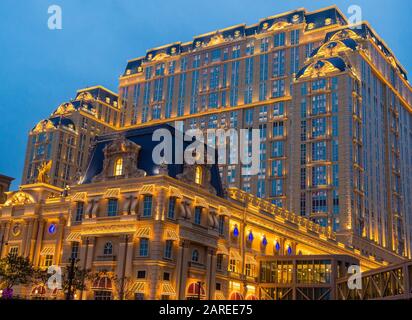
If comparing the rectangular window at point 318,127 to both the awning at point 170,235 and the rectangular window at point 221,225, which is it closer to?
the rectangular window at point 221,225

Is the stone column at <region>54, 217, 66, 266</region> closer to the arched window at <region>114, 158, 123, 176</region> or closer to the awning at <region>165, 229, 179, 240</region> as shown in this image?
the arched window at <region>114, 158, 123, 176</region>

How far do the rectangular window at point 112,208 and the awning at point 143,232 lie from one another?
503cm

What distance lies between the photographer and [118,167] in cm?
7469

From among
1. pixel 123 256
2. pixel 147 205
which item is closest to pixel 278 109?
pixel 147 205

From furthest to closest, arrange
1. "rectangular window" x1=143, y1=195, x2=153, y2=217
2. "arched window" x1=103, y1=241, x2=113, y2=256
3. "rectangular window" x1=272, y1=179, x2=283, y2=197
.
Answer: "rectangular window" x1=272, y1=179, x2=283, y2=197 < "arched window" x1=103, y1=241, x2=113, y2=256 < "rectangular window" x1=143, y1=195, x2=153, y2=217

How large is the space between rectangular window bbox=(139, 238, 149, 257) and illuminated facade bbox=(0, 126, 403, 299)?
0.13m

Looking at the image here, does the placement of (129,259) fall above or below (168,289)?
above

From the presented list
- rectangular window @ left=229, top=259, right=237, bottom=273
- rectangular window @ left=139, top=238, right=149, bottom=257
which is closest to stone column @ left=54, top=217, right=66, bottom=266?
rectangular window @ left=139, top=238, right=149, bottom=257

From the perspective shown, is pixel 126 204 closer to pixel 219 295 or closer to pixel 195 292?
pixel 195 292

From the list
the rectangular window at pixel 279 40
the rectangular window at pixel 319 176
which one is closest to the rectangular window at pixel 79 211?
the rectangular window at pixel 319 176

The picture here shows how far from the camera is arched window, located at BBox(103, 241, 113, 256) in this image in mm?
71588

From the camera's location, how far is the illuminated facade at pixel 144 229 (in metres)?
68.8

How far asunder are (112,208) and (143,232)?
21.9ft

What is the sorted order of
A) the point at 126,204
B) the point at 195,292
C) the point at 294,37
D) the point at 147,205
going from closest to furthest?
1. the point at 147,205
2. the point at 126,204
3. the point at 195,292
4. the point at 294,37
